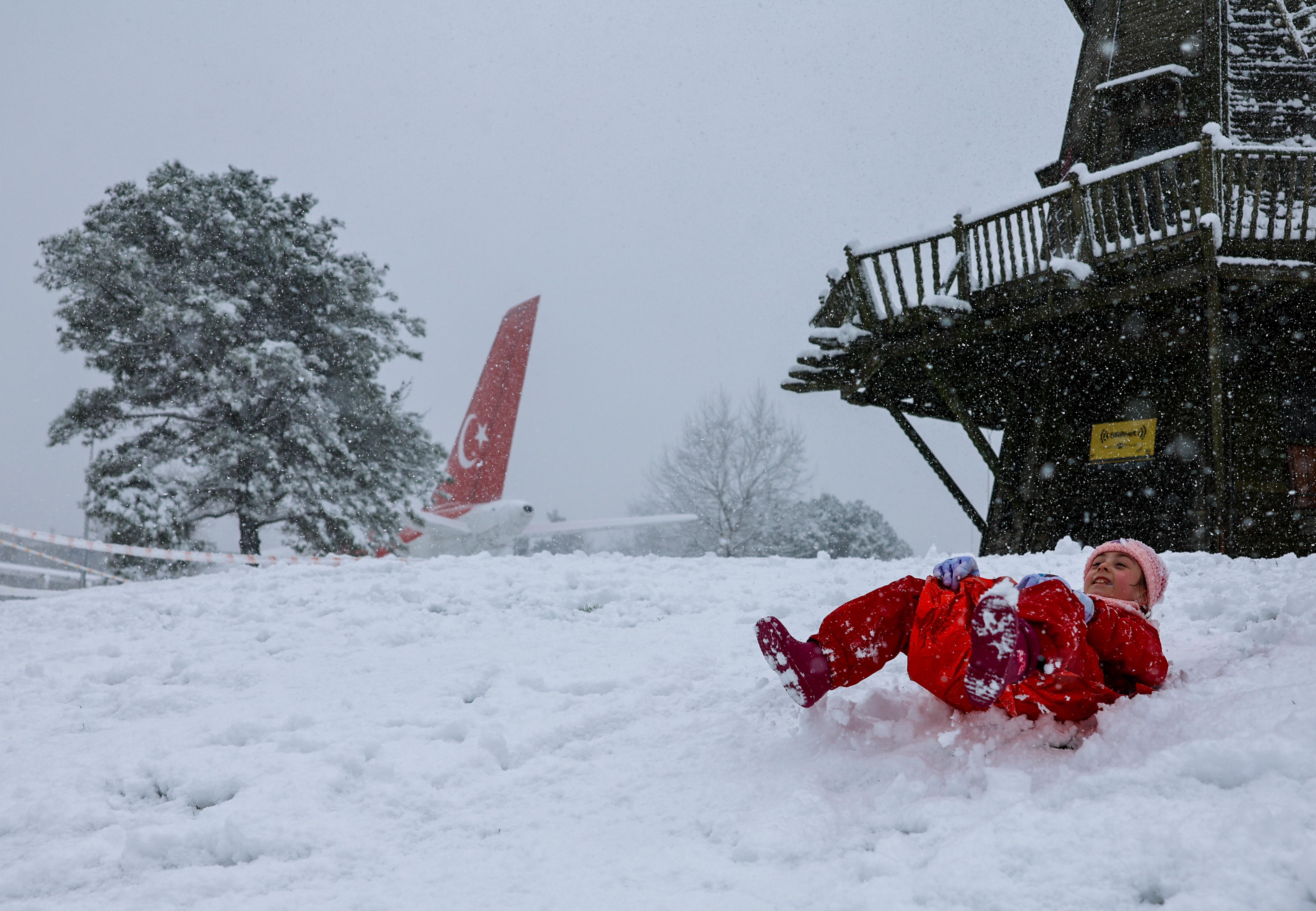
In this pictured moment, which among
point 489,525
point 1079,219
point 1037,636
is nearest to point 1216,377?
point 1079,219

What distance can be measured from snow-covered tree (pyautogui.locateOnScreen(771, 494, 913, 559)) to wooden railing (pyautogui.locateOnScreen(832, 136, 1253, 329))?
16177 mm

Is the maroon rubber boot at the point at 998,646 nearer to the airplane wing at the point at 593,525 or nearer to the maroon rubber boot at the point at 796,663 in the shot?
the maroon rubber boot at the point at 796,663

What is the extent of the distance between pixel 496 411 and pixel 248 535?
664cm

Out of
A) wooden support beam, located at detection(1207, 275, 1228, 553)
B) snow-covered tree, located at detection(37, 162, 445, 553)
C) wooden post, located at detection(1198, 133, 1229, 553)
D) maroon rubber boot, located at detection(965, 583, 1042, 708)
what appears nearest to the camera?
maroon rubber boot, located at detection(965, 583, 1042, 708)

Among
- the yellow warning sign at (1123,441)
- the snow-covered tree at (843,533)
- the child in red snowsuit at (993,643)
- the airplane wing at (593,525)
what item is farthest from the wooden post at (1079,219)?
the snow-covered tree at (843,533)

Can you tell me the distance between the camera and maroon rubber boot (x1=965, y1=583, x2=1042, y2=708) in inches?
96.3

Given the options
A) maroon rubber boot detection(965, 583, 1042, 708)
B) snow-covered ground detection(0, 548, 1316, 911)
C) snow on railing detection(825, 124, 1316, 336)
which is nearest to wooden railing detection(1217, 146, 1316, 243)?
snow on railing detection(825, 124, 1316, 336)

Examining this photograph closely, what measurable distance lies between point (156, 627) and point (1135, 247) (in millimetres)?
9758

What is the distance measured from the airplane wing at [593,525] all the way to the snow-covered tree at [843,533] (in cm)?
662

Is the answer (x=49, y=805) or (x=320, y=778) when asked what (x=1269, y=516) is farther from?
(x=49, y=805)

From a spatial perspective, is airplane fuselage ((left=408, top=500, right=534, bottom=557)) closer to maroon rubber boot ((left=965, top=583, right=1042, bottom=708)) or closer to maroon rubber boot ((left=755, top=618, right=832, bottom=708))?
maroon rubber boot ((left=755, top=618, right=832, bottom=708))

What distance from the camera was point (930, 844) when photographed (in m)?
2.21

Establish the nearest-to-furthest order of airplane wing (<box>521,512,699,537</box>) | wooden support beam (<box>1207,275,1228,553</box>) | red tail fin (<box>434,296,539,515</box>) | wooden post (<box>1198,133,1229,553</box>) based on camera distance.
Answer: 1. wooden post (<box>1198,133,1229,553</box>)
2. wooden support beam (<box>1207,275,1228,553</box>)
3. airplane wing (<box>521,512,699,537</box>)
4. red tail fin (<box>434,296,539,515</box>)

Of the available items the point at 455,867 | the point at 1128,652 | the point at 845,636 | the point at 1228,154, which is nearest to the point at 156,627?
the point at 455,867
